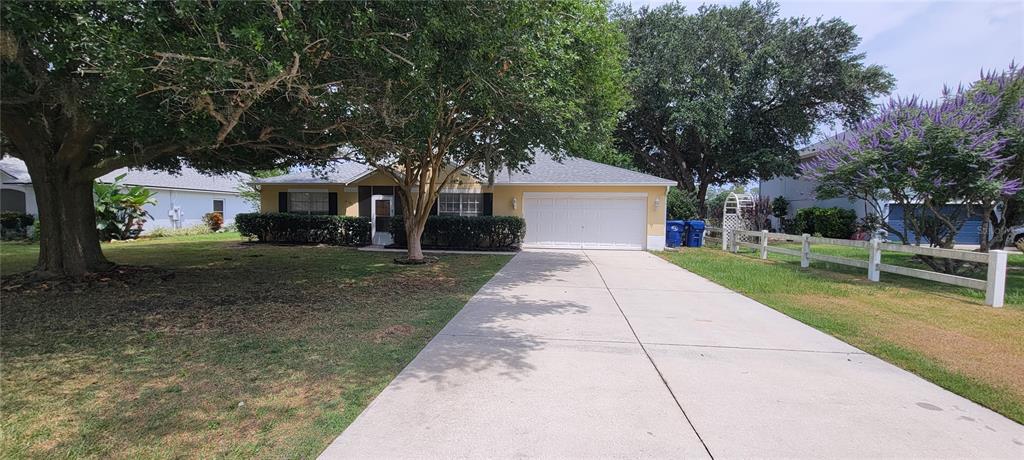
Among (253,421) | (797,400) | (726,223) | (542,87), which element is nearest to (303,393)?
(253,421)

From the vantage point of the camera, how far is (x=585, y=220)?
17.1 m

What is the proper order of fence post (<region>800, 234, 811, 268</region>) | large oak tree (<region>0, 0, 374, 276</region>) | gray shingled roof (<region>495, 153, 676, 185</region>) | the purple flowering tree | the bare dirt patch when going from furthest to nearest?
gray shingled roof (<region>495, 153, 676, 185</region>), fence post (<region>800, 234, 811, 268</region>), the purple flowering tree, the bare dirt patch, large oak tree (<region>0, 0, 374, 276</region>)

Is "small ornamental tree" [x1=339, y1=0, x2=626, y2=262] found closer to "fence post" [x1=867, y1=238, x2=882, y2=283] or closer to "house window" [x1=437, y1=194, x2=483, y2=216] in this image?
"house window" [x1=437, y1=194, x2=483, y2=216]

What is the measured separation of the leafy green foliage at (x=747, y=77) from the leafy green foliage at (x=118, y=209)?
2098 centimetres

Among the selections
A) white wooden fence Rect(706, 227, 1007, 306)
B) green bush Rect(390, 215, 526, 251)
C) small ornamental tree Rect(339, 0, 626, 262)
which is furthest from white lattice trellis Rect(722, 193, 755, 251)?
small ornamental tree Rect(339, 0, 626, 262)

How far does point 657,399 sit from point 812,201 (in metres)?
26.5

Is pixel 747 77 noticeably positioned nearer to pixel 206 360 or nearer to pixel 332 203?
pixel 332 203

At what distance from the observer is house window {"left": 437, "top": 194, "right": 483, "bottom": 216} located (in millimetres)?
17125

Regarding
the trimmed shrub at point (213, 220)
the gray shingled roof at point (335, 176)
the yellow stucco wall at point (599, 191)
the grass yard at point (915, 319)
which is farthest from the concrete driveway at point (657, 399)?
the trimmed shrub at point (213, 220)

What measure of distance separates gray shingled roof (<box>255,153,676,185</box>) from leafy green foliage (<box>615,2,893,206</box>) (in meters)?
4.24

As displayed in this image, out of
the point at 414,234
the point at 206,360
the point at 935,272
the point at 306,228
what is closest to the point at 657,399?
the point at 206,360

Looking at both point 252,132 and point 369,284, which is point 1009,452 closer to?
point 369,284

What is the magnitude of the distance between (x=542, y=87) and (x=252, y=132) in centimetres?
574

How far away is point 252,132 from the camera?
350 inches
